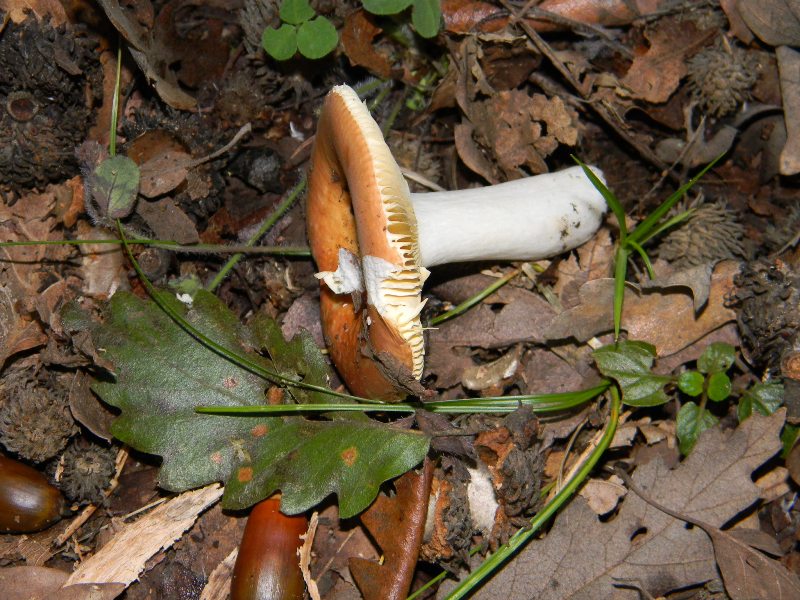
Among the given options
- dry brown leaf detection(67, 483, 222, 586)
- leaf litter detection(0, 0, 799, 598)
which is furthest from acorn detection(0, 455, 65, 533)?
dry brown leaf detection(67, 483, 222, 586)

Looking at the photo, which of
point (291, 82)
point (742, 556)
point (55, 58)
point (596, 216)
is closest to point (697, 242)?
point (596, 216)

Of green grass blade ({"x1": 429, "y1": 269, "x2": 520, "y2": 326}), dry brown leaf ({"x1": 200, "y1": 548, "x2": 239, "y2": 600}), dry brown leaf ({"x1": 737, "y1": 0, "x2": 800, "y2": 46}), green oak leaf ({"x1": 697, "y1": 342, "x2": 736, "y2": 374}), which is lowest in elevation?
dry brown leaf ({"x1": 200, "y1": 548, "x2": 239, "y2": 600})

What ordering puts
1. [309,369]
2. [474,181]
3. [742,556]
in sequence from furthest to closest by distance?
[474,181] < [309,369] < [742,556]

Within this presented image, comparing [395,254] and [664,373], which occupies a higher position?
[395,254]

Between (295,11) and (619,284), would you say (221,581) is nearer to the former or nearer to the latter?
(619,284)

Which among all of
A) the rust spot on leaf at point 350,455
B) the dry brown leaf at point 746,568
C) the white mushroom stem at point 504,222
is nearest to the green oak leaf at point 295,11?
the white mushroom stem at point 504,222

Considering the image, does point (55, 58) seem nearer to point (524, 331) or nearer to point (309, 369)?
point (309, 369)

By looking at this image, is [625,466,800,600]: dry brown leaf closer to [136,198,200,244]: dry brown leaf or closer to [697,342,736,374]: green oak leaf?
[697,342,736,374]: green oak leaf
